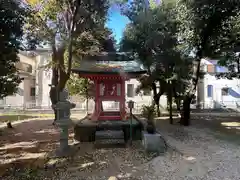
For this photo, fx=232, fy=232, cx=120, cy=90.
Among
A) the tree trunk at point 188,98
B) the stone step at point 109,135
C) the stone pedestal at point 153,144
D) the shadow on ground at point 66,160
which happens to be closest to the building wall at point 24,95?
the shadow on ground at point 66,160

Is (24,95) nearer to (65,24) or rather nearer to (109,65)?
(65,24)

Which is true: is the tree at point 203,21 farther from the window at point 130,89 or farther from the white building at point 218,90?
the white building at point 218,90

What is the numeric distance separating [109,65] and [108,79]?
3.12ft

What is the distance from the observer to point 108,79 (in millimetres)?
10484

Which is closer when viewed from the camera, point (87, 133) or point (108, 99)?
point (87, 133)

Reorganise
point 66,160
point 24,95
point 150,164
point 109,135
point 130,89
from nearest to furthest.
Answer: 1. point 150,164
2. point 66,160
3. point 109,135
4. point 24,95
5. point 130,89

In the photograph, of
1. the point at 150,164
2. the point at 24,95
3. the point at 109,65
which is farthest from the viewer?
the point at 24,95

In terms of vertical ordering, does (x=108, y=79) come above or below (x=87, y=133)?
above

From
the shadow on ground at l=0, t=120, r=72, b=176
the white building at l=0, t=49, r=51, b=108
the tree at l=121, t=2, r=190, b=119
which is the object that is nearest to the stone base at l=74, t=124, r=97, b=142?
the shadow on ground at l=0, t=120, r=72, b=176

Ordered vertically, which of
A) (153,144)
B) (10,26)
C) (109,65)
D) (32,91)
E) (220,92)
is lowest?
(153,144)

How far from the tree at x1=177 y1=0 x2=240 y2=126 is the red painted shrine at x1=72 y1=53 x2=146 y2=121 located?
3.16 meters

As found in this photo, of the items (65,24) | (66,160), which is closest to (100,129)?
(66,160)

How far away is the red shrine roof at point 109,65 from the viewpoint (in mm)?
10000

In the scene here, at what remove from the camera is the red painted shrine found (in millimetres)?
9977
